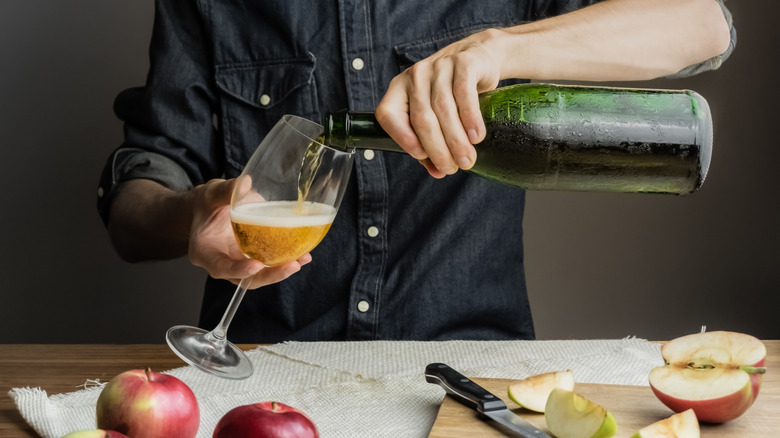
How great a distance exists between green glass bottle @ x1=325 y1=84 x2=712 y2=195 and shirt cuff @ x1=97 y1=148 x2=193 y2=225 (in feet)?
1.89

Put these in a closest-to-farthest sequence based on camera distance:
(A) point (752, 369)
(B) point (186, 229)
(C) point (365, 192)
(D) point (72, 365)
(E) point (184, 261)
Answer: (A) point (752, 369), (D) point (72, 365), (B) point (186, 229), (C) point (365, 192), (E) point (184, 261)

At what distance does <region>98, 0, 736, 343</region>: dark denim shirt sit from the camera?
5.00 feet

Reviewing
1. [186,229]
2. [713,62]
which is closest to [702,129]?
[713,62]

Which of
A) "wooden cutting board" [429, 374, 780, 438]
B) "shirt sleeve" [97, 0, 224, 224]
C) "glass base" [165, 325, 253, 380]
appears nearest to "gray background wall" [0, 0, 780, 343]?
"shirt sleeve" [97, 0, 224, 224]

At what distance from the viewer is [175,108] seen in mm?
1595

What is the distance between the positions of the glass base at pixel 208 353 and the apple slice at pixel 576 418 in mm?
392

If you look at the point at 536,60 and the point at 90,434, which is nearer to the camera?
the point at 90,434

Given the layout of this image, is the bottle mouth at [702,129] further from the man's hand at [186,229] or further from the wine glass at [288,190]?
the man's hand at [186,229]

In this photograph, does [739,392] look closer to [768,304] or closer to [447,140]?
[447,140]

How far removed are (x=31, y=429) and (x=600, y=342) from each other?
82cm

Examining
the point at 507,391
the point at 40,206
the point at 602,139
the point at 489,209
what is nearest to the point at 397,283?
the point at 489,209

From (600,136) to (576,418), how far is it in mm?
331

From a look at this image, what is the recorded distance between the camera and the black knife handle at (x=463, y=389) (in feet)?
3.25

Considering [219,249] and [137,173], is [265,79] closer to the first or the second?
[137,173]
